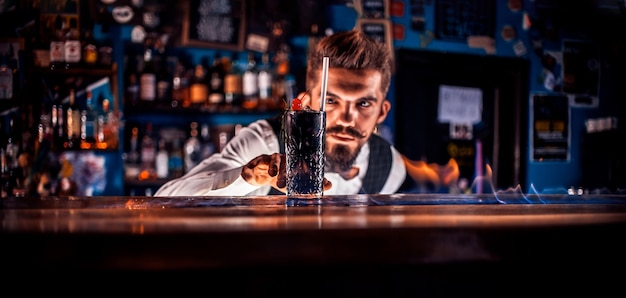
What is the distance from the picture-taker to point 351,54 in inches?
98.4

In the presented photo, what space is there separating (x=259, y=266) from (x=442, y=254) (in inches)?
10.1

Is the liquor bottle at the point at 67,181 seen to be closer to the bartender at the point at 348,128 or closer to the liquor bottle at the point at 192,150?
the liquor bottle at the point at 192,150

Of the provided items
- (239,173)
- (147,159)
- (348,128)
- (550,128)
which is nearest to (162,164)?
(147,159)

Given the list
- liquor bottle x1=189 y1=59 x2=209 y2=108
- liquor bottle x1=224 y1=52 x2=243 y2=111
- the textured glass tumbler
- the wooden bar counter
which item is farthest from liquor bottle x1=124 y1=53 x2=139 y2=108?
the wooden bar counter

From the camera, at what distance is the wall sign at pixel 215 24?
409 centimetres

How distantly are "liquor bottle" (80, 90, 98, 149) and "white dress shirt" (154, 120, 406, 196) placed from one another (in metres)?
1.87

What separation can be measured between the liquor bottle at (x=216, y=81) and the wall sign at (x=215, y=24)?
12 centimetres

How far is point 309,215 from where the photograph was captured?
38.4 inches

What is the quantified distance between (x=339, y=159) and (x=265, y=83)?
174cm

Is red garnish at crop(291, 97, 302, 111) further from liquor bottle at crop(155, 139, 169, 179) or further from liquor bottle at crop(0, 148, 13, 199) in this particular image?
liquor bottle at crop(155, 139, 169, 179)

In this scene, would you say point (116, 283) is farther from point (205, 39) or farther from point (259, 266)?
point (205, 39)

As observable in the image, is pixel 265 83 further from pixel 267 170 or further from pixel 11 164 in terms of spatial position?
pixel 267 170

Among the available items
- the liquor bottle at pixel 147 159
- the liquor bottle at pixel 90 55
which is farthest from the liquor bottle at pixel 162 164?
the liquor bottle at pixel 90 55

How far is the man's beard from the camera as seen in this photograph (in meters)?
2.51
